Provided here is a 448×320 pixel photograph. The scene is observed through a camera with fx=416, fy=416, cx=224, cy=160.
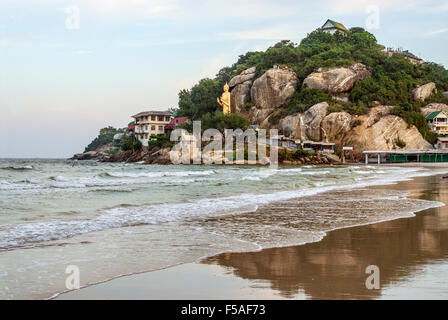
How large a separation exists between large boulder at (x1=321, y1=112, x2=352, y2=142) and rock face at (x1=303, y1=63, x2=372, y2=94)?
8.34 m

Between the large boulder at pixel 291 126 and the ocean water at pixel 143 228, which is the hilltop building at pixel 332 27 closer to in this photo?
the large boulder at pixel 291 126

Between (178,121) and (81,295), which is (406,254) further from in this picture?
(178,121)

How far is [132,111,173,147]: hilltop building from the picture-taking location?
298ft

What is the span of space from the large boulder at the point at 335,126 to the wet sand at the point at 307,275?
65.1m

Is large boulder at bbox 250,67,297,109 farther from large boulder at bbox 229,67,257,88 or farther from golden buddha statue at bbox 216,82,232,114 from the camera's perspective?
golden buddha statue at bbox 216,82,232,114

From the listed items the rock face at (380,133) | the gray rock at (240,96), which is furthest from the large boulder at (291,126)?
the gray rock at (240,96)

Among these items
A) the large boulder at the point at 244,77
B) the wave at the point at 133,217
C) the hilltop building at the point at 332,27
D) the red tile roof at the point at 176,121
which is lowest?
the wave at the point at 133,217

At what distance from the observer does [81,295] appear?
17.8 feet

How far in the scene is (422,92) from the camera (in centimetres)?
7969

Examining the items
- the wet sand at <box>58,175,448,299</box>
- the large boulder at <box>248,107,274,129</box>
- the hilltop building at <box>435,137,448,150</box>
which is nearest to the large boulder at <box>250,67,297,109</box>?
the large boulder at <box>248,107,274,129</box>

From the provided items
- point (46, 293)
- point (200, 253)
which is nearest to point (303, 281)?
point (200, 253)

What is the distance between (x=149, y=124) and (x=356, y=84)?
43.6 metres

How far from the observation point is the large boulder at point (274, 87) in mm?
82188

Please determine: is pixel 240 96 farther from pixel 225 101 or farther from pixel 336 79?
pixel 336 79
